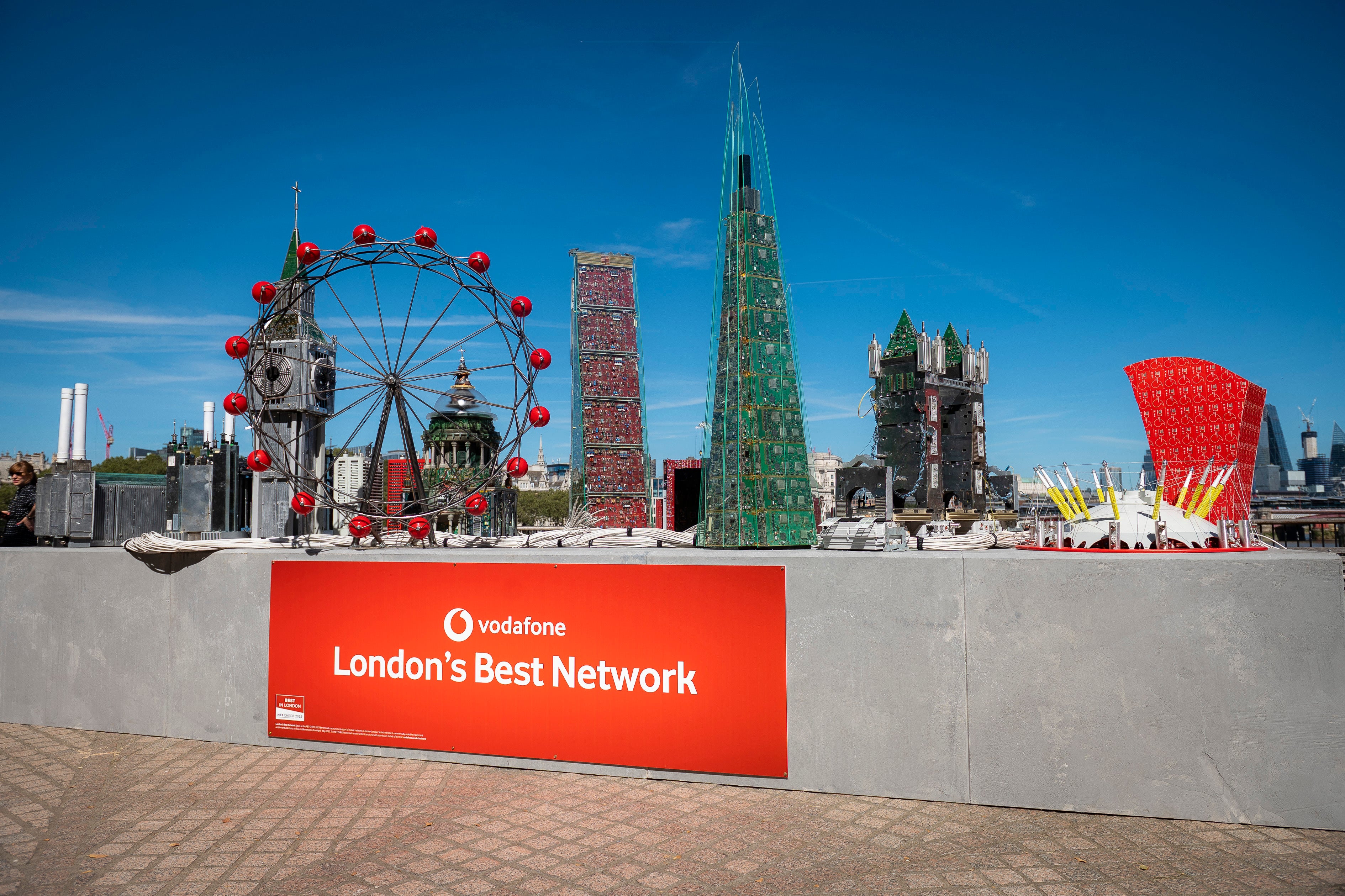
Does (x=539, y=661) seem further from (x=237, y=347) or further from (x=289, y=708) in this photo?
(x=237, y=347)

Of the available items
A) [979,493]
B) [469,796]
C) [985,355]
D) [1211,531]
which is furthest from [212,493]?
[985,355]

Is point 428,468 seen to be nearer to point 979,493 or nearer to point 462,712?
point 462,712

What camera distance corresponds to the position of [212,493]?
483 inches

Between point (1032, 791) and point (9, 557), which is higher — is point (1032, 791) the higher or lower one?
the lower one

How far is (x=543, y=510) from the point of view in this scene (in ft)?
360

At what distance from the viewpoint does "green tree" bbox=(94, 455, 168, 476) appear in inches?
2736

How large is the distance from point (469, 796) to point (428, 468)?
4378cm

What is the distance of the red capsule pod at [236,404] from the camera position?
29.5ft

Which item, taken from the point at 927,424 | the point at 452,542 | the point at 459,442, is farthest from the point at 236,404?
the point at 927,424

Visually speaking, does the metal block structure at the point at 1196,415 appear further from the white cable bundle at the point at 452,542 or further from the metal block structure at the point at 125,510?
the metal block structure at the point at 125,510

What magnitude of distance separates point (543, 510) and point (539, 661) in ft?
340

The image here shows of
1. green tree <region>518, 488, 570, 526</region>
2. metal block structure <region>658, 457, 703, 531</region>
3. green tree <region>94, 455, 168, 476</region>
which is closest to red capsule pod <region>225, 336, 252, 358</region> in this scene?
metal block structure <region>658, 457, 703, 531</region>

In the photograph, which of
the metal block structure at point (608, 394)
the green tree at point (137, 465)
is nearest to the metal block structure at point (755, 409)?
the metal block structure at point (608, 394)

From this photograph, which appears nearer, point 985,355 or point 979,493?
point 979,493
